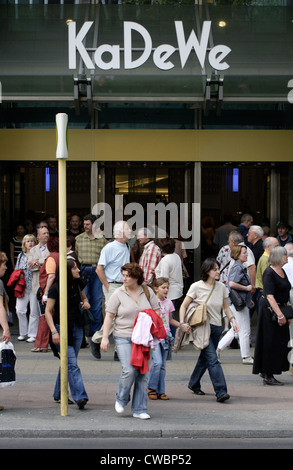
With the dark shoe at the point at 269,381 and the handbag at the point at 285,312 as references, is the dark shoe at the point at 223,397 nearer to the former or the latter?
the dark shoe at the point at 269,381

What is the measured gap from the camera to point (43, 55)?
14.1 meters

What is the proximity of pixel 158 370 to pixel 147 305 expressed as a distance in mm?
1100

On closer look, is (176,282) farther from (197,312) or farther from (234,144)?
(234,144)

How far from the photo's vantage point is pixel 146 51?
13.0 meters

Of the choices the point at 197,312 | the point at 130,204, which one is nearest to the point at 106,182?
the point at 130,204

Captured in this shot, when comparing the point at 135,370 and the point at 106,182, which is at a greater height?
the point at 106,182

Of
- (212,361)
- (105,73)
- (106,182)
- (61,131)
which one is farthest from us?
(106,182)

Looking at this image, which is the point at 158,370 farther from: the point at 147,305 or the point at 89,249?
the point at 89,249

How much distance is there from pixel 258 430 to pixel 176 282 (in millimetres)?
3761

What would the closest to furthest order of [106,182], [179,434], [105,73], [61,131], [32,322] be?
[179,434]
[61,131]
[32,322]
[105,73]
[106,182]

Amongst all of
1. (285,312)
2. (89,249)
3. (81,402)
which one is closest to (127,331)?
(81,402)

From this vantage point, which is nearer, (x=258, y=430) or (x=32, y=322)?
(x=258, y=430)

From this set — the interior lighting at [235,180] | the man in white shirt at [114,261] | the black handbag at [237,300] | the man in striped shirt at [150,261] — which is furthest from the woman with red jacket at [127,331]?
the interior lighting at [235,180]

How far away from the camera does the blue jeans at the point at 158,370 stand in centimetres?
869
